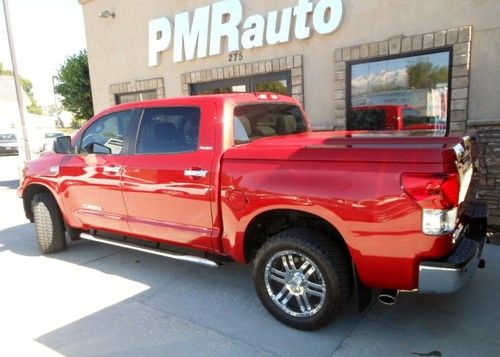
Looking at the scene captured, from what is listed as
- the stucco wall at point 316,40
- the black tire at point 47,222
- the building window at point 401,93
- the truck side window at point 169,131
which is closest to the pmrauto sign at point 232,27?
the stucco wall at point 316,40

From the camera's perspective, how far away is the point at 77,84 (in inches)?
516

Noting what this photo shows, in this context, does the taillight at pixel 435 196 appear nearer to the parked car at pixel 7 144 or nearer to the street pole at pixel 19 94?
the street pole at pixel 19 94

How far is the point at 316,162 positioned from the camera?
2.86m

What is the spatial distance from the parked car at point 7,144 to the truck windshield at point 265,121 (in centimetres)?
2353

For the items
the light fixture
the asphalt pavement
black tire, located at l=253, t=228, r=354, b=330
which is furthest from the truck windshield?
the light fixture

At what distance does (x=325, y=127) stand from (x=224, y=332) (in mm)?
4644

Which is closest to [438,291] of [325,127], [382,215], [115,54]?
[382,215]

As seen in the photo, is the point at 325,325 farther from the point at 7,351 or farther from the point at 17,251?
the point at 17,251

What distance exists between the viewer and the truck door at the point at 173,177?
3.52 metres

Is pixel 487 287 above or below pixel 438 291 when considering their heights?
below

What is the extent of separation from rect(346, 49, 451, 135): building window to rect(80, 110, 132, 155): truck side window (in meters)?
3.94

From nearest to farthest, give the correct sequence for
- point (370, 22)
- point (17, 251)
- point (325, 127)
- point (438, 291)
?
point (438, 291) < point (17, 251) < point (370, 22) < point (325, 127)

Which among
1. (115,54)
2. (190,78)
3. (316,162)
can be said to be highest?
(115,54)

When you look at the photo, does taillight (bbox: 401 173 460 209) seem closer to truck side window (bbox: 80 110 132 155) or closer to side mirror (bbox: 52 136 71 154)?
truck side window (bbox: 80 110 132 155)
